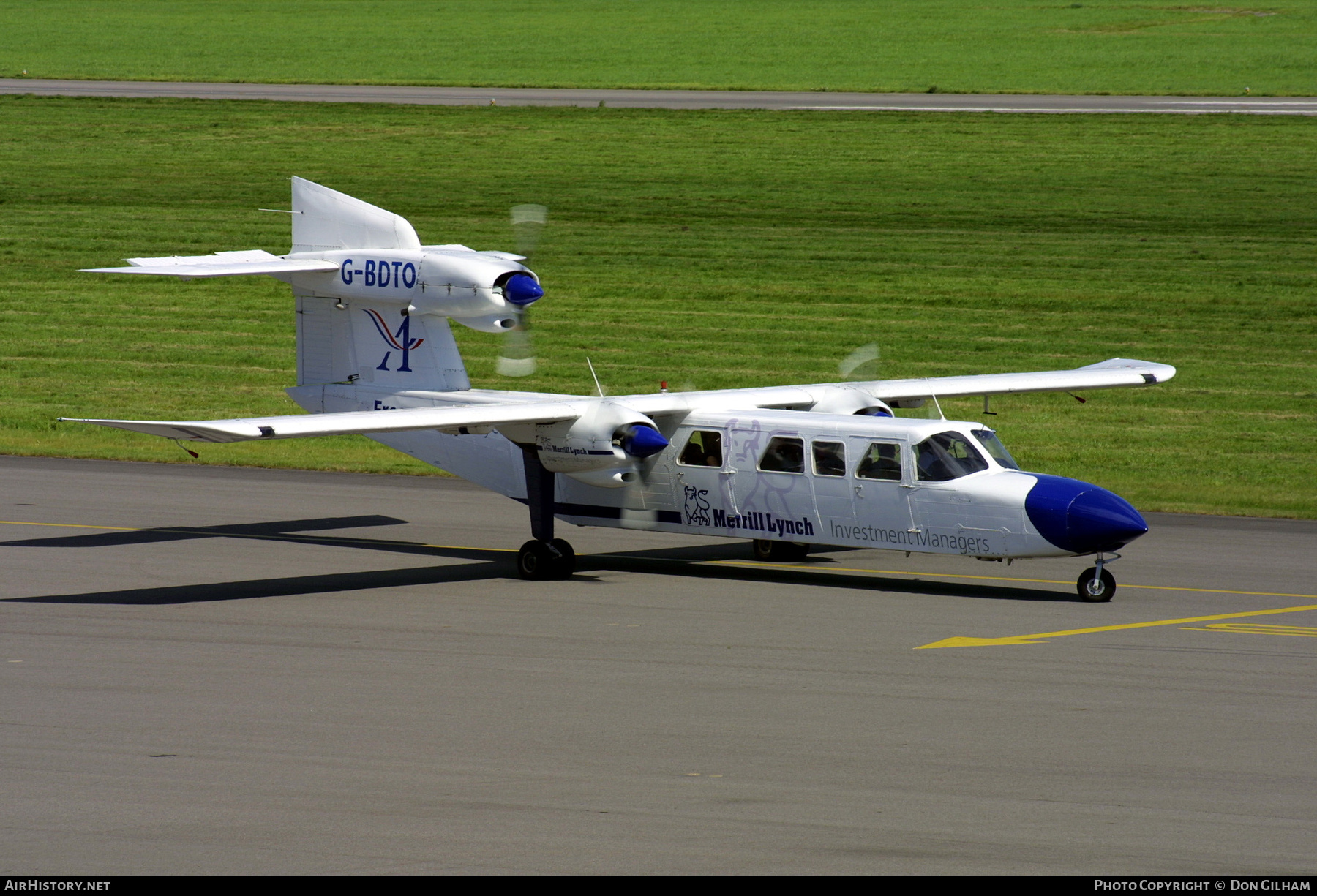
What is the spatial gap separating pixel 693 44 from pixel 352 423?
68091 millimetres

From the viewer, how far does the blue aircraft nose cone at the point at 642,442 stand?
803 inches

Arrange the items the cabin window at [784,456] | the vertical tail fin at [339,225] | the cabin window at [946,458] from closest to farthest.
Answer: the cabin window at [946,458]
the cabin window at [784,456]
the vertical tail fin at [339,225]

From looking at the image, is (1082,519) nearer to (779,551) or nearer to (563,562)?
(779,551)

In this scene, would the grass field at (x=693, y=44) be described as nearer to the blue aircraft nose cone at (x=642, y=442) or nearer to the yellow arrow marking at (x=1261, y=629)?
the blue aircraft nose cone at (x=642, y=442)

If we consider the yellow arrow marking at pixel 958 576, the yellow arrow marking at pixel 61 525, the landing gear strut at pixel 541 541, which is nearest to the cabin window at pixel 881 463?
the yellow arrow marking at pixel 958 576

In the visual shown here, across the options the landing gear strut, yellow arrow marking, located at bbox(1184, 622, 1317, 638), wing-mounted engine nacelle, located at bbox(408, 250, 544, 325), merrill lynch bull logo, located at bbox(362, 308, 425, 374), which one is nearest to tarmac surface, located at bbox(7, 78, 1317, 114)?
merrill lynch bull logo, located at bbox(362, 308, 425, 374)

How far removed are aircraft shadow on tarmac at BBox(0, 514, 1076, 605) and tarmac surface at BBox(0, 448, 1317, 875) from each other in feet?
0.28

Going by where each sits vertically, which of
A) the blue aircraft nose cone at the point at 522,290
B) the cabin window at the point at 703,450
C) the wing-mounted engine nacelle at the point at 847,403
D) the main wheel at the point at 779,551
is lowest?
the main wheel at the point at 779,551

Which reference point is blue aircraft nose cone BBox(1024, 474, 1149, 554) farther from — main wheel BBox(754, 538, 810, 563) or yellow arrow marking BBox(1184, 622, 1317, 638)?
main wheel BBox(754, 538, 810, 563)

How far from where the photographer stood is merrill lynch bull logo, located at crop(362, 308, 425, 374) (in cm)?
2275

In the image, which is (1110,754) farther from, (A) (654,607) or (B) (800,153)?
(B) (800,153)

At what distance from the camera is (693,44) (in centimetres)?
8406

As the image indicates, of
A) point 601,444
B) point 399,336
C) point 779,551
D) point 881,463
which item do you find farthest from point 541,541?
point 881,463

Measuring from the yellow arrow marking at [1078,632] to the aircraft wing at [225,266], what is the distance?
9408mm
